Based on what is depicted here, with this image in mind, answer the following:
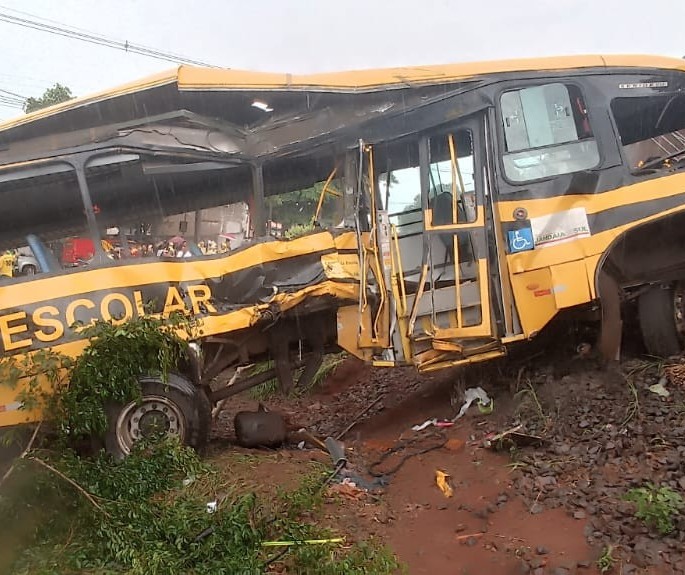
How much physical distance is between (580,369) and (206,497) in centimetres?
322

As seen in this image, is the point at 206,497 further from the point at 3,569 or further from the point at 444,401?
the point at 444,401

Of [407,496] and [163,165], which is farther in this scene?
[163,165]

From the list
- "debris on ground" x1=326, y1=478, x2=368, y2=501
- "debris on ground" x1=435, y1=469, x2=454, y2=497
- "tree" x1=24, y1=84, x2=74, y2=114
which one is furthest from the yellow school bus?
"tree" x1=24, y1=84, x2=74, y2=114

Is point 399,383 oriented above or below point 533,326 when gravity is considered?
below

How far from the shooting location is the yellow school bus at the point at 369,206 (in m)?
5.05

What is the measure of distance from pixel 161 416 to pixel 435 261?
239cm

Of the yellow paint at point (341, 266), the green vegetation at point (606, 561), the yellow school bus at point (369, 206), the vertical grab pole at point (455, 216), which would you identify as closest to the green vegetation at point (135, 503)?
the yellow school bus at point (369, 206)

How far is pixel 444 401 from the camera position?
253 inches

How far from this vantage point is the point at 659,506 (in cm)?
361

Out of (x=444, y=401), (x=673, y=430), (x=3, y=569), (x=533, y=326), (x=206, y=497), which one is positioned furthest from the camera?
(x=444, y=401)

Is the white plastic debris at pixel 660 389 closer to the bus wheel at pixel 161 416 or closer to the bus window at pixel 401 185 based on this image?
the bus window at pixel 401 185

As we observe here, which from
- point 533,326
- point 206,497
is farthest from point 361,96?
point 206,497

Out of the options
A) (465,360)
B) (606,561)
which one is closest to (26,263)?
(465,360)

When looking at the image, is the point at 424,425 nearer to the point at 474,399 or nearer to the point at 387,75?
the point at 474,399
